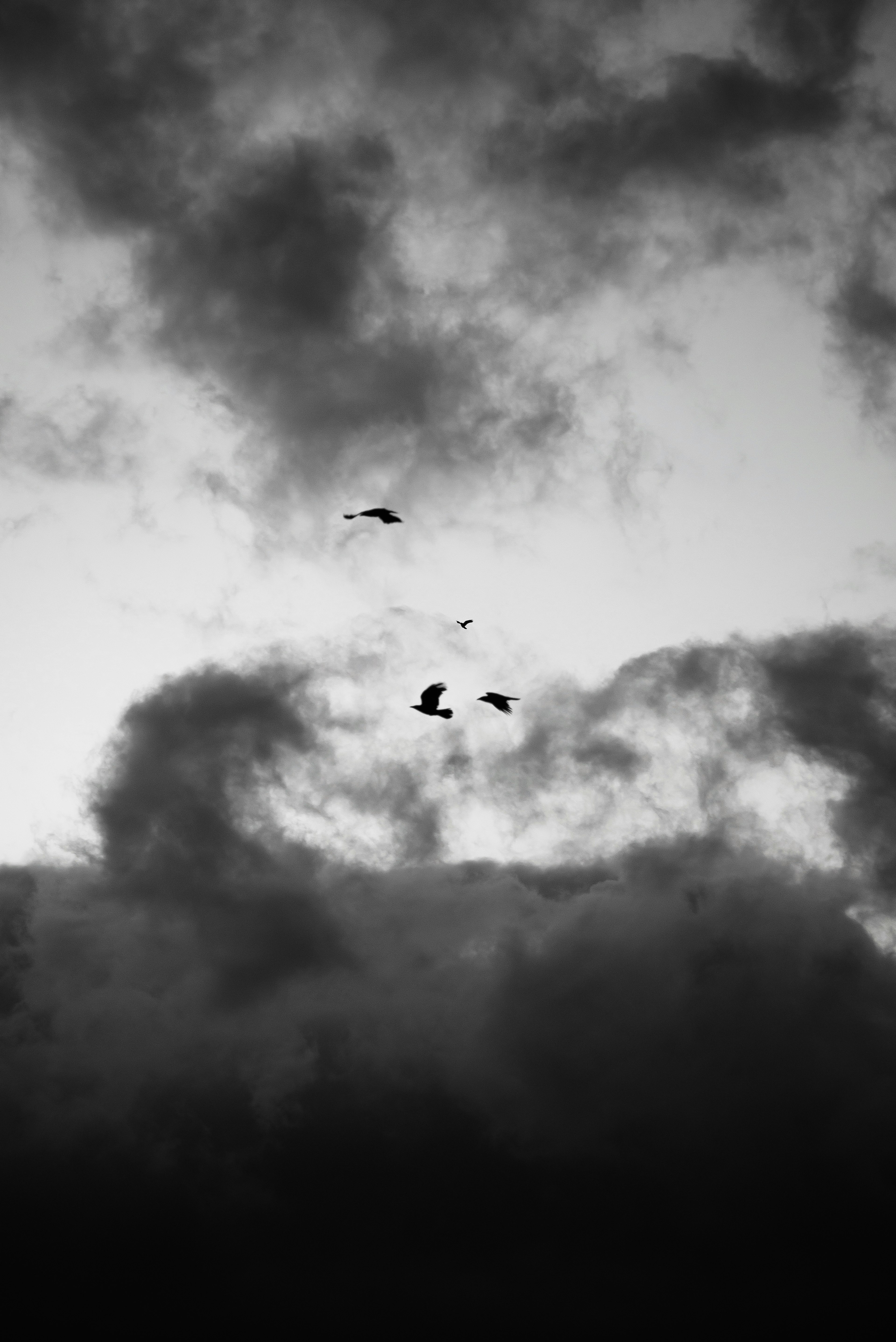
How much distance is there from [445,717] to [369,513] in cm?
968

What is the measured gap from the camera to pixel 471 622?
48344 millimetres

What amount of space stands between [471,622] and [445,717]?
4.88 m

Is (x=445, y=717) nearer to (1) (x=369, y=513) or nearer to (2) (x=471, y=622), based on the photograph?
(2) (x=471, y=622)

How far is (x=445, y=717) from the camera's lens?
5078 cm

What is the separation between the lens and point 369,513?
51031mm

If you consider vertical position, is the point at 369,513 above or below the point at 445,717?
above

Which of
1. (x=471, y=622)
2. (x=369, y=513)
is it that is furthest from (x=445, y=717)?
(x=369, y=513)

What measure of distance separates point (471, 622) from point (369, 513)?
7.24 m

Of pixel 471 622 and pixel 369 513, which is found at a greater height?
pixel 369 513
